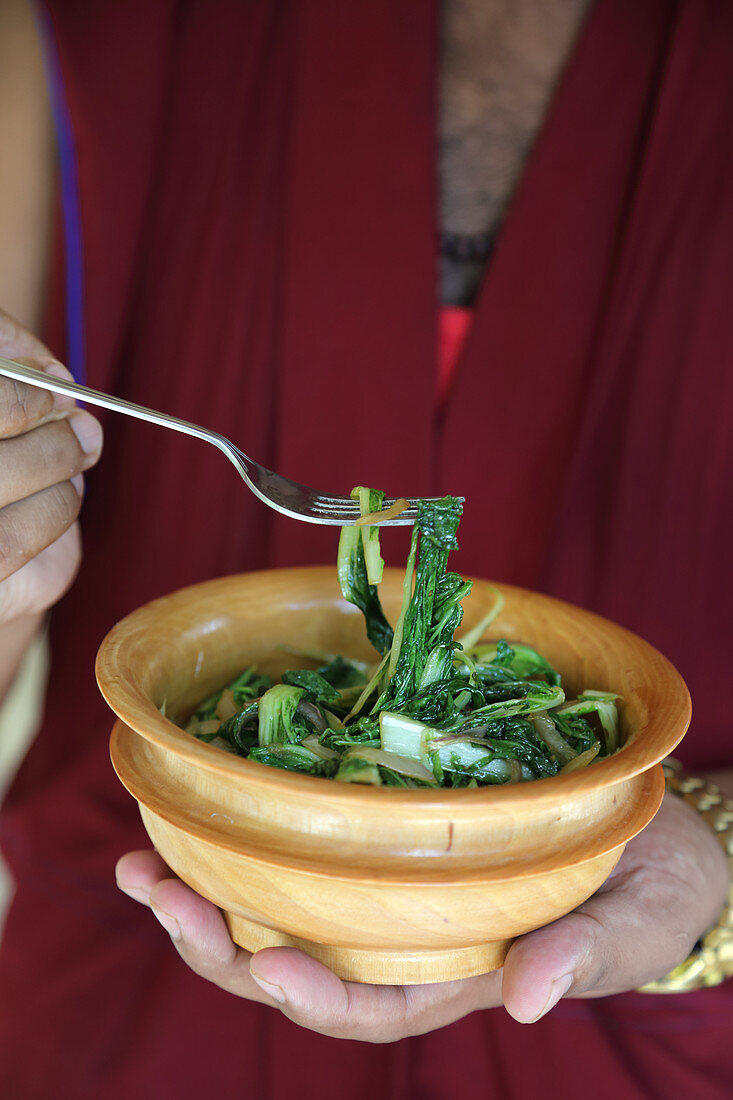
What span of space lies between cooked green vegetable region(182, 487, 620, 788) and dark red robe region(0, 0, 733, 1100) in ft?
1.69

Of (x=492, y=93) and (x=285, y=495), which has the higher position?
(x=492, y=93)

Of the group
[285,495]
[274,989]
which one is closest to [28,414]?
[285,495]

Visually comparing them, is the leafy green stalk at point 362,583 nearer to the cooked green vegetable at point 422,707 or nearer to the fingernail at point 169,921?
the cooked green vegetable at point 422,707

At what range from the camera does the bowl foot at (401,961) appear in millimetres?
979

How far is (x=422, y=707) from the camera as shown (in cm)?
108

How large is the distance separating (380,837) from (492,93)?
1.61 meters

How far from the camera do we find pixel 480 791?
0.81m

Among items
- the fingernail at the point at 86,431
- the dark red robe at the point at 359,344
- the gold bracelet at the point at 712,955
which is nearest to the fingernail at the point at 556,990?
the gold bracelet at the point at 712,955

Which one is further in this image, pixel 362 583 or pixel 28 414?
pixel 362 583

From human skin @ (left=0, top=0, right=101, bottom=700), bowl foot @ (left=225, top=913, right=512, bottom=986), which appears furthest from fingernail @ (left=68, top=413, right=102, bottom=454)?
bowl foot @ (left=225, top=913, right=512, bottom=986)

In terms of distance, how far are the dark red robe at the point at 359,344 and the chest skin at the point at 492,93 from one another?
149 millimetres

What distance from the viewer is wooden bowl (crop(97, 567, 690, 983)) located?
81 centimetres

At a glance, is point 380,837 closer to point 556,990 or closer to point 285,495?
point 556,990

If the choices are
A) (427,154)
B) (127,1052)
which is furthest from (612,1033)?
(427,154)
